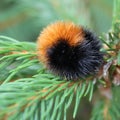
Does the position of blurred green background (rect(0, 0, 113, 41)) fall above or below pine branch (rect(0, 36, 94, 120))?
above

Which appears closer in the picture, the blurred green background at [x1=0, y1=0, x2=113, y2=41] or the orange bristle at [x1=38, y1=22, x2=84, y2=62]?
the orange bristle at [x1=38, y1=22, x2=84, y2=62]

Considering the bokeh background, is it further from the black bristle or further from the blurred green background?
the black bristle

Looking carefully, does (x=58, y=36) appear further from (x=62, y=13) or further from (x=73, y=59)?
(x=62, y=13)

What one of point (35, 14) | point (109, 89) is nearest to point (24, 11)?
point (35, 14)

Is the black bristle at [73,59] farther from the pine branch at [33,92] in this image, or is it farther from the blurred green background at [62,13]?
the blurred green background at [62,13]

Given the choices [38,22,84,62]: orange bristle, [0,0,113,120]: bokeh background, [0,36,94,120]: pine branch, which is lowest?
[0,36,94,120]: pine branch

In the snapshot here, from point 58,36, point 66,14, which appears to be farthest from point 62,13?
point 58,36

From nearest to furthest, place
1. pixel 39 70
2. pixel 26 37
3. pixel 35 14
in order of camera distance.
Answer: pixel 39 70, pixel 35 14, pixel 26 37

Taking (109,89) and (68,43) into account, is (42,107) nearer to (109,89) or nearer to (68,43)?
(68,43)

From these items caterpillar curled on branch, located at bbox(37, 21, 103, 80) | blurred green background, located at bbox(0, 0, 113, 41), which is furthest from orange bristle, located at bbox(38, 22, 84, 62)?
blurred green background, located at bbox(0, 0, 113, 41)
